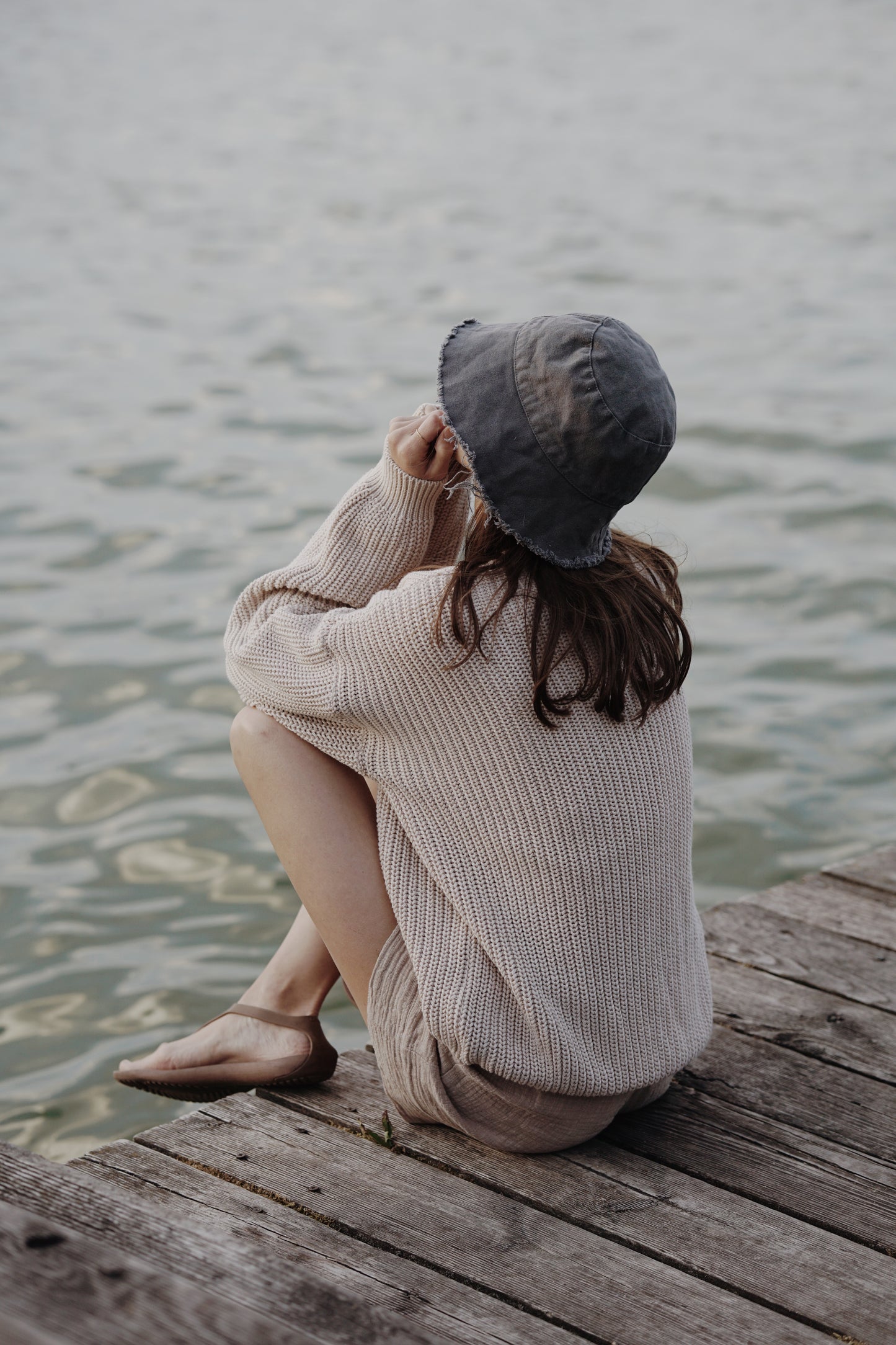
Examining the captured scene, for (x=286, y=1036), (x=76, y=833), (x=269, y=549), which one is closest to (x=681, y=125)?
(x=269, y=549)

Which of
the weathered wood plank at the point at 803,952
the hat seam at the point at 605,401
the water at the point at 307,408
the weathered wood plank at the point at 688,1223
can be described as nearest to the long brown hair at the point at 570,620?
the hat seam at the point at 605,401

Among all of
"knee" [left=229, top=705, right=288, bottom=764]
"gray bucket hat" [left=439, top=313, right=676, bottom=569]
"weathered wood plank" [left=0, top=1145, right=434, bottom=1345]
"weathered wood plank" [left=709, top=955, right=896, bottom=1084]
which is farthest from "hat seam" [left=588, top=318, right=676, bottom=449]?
"weathered wood plank" [left=709, top=955, right=896, bottom=1084]

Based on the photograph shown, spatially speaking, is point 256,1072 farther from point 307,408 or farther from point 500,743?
point 307,408

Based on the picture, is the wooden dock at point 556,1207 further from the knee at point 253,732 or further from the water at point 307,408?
the water at point 307,408

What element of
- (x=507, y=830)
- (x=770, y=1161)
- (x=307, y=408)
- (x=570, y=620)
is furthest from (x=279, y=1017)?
(x=307, y=408)

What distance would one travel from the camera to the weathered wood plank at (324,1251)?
1693mm

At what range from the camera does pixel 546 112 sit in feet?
53.0

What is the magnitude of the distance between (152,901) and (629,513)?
3058mm

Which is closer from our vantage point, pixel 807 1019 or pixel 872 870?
pixel 807 1019

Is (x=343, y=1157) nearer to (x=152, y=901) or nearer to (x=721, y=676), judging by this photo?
(x=152, y=901)

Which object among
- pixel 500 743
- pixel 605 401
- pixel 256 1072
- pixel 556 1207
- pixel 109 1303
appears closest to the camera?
pixel 109 1303

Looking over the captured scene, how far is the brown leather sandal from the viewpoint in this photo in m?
2.20

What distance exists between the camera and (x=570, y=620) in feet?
5.78

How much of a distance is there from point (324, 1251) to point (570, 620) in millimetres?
844
